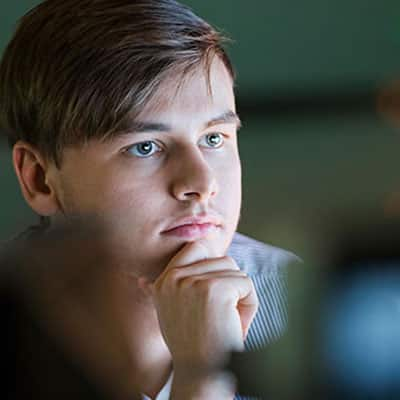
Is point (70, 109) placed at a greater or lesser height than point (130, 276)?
greater

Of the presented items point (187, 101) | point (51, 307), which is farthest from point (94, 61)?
point (51, 307)

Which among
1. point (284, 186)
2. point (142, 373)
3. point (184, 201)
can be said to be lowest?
point (142, 373)

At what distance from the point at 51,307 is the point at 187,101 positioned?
272mm

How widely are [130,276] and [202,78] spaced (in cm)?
15

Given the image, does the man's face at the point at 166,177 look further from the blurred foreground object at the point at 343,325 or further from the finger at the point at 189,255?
the blurred foreground object at the point at 343,325

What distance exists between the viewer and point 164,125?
47 cm

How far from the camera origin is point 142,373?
56 centimetres

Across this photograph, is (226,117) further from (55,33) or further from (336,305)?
(336,305)

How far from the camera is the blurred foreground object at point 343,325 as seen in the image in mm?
129

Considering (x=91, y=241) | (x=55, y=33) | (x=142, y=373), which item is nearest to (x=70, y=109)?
(x=55, y=33)

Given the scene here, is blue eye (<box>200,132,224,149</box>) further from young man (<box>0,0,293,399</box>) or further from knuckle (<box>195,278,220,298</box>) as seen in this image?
knuckle (<box>195,278,220,298</box>)

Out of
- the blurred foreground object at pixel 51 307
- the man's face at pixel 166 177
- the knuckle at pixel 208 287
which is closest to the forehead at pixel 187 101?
the man's face at pixel 166 177

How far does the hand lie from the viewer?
16.8 inches

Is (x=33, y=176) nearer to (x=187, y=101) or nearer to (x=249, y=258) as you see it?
(x=187, y=101)
